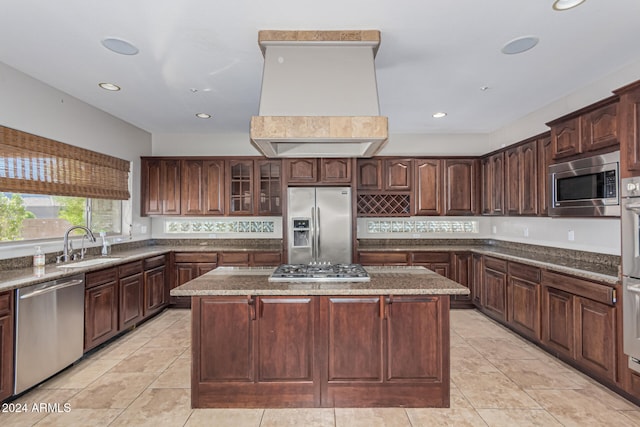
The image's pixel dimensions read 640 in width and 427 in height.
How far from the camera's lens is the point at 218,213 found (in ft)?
17.3

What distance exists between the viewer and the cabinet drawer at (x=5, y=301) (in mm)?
2441

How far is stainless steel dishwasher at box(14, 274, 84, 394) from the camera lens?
102 inches

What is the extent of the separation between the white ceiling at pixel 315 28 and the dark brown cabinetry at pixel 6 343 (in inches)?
76.1

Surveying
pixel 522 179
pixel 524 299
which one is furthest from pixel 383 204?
pixel 524 299

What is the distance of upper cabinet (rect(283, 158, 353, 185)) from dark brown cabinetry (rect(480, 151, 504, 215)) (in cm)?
201

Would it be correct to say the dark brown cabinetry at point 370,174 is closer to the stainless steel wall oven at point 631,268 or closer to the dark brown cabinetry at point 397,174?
the dark brown cabinetry at point 397,174

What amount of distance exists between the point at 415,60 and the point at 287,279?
2106mm

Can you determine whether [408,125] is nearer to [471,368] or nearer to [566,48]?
[566,48]

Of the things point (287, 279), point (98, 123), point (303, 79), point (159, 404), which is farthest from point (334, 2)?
point (98, 123)

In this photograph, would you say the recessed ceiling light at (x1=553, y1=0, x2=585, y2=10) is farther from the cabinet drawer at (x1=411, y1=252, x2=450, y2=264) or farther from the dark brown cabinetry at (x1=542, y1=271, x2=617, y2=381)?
the cabinet drawer at (x1=411, y1=252, x2=450, y2=264)

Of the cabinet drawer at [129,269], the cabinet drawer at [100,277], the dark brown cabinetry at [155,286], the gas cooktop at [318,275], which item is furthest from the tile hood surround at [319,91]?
the dark brown cabinetry at [155,286]

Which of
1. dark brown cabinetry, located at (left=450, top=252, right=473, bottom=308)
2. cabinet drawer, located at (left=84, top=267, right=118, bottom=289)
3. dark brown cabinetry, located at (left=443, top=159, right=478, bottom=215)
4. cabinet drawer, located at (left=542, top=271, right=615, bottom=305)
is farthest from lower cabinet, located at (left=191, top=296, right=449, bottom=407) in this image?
dark brown cabinetry, located at (left=443, top=159, right=478, bottom=215)

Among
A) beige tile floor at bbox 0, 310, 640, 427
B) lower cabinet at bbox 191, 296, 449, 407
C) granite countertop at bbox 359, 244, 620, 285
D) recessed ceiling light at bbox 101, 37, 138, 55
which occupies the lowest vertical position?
beige tile floor at bbox 0, 310, 640, 427

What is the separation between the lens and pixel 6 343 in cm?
247
